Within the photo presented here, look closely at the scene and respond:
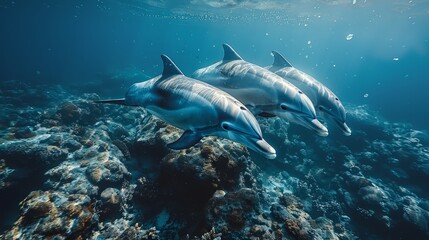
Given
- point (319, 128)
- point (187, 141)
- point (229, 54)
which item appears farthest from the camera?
point (229, 54)

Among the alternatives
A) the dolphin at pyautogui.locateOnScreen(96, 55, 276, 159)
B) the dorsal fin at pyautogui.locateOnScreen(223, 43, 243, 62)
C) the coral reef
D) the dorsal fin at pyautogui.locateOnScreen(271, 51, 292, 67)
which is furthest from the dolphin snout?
the dorsal fin at pyautogui.locateOnScreen(223, 43, 243, 62)

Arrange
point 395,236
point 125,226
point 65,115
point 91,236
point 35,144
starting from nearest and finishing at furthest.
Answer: point 91,236, point 125,226, point 35,144, point 395,236, point 65,115

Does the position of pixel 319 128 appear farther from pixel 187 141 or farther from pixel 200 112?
pixel 187 141

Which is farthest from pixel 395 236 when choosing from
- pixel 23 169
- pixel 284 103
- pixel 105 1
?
pixel 105 1

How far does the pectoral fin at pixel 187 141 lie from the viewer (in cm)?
338

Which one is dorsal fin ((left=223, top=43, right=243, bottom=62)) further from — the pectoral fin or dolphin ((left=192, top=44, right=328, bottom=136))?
the pectoral fin

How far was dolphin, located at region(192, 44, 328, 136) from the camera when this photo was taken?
382 cm

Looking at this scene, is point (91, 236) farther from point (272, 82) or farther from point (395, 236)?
point (395, 236)

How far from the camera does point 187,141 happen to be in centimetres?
346

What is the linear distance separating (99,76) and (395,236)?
118ft

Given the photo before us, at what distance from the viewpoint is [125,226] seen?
6055mm

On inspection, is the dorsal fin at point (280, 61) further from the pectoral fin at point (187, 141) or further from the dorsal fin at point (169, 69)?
the pectoral fin at point (187, 141)

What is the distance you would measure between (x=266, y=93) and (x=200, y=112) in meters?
1.32

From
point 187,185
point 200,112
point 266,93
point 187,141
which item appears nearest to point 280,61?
point 266,93
